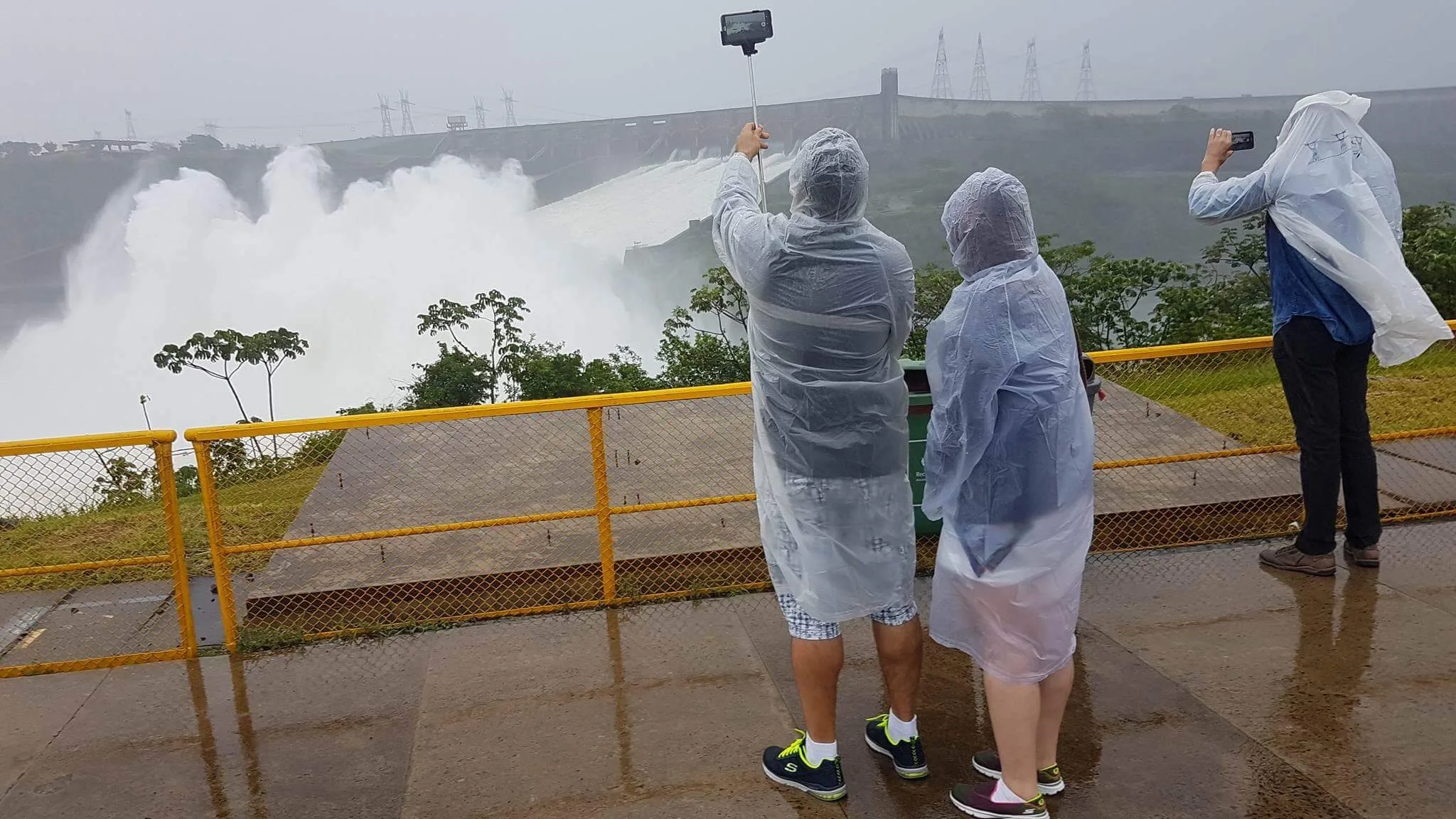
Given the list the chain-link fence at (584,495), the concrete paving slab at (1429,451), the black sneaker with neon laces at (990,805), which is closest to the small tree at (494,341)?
the chain-link fence at (584,495)

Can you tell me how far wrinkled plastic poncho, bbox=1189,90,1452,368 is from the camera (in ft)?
12.1

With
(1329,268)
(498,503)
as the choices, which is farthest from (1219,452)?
(498,503)

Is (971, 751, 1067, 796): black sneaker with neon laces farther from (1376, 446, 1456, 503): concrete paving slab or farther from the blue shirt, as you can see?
(1376, 446, 1456, 503): concrete paving slab

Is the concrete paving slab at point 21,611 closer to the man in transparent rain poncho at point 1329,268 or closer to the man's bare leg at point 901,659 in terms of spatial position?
the man's bare leg at point 901,659

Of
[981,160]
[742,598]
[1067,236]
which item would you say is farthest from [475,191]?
[742,598]

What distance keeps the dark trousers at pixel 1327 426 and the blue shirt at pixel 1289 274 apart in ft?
0.16

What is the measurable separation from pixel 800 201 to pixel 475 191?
93564mm

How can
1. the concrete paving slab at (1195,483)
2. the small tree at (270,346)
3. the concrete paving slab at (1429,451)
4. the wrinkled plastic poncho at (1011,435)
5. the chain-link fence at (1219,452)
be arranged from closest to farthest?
1. the wrinkled plastic poncho at (1011,435)
2. the chain-link fence at (1219,452)
3. the concrete paving slab at (1195,483)
4. the concrete paving slab at (1429,451)
5. the small tree at (270,346)

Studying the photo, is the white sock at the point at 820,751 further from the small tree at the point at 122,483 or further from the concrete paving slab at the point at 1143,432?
the concrete paving slab at the point at 1143,432

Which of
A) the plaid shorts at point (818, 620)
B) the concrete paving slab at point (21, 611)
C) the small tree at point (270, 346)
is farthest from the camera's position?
the small tree at point (270, 346)

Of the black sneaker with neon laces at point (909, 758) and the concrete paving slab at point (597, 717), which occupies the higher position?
the black sneaker with neon laces at point (909, 758)

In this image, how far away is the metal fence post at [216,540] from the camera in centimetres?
377

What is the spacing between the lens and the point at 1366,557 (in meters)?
4.23

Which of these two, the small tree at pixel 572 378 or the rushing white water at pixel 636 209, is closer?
the small tree at pixel 572 378
